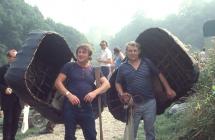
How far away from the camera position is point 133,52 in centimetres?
648

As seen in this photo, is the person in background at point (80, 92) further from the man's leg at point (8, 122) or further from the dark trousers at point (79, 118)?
the man's leg at point (8, 122)

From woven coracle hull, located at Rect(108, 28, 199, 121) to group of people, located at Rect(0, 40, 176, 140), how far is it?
1.99ft

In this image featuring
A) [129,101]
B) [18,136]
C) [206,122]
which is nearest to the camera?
[206,122]

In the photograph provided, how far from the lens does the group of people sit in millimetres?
6090

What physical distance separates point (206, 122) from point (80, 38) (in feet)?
196

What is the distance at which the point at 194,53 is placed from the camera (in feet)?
28.5

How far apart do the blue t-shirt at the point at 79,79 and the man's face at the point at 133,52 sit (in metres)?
0.65

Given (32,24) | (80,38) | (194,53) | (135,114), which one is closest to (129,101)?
(135,114)

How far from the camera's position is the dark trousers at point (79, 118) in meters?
6.03

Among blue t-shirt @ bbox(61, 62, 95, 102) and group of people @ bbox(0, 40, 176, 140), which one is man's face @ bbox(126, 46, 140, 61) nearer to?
group of people @ bbox(0, 40, 176, 140)

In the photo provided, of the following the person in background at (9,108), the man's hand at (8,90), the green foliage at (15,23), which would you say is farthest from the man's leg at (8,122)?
the green foliage at (15,23)

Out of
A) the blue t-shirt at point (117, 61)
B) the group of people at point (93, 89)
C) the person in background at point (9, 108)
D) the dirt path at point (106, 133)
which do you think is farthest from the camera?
the blue t-shirt at point (117, 61)

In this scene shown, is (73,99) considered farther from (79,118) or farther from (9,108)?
(9,108)

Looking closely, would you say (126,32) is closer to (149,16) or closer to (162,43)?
(149,16)
